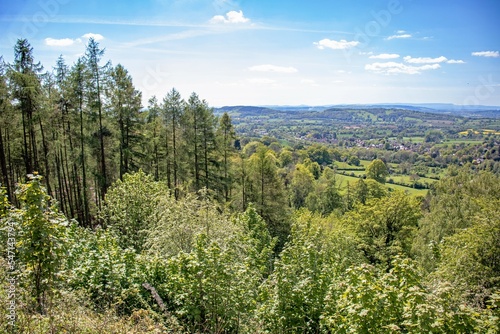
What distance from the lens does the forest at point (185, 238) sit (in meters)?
6.72

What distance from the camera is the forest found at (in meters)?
6.72

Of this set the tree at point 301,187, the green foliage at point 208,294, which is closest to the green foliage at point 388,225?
the green foliage at point 208,294

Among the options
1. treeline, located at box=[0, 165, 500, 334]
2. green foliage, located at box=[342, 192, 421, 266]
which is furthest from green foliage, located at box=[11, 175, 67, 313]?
green foliage, located at box=[342, 192, 421, 266]

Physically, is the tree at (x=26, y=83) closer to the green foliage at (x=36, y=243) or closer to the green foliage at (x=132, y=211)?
the green foliage at (x=132, y=211)

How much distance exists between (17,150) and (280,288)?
2941cm

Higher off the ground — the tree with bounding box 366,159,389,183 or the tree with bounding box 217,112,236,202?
the tree with bounding box 217,112,236,202

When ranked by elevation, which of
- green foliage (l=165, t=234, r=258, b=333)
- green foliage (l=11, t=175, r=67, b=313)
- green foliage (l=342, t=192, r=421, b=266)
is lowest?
green foliage (l=342, t=192, r=421, b=266)

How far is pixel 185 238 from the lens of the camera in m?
13.7

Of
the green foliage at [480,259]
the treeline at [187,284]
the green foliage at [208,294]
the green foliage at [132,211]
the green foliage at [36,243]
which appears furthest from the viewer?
the green foliage at [480,259]

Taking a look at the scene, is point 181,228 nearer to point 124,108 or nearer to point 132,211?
point 132,211

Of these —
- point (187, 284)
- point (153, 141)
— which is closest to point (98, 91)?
point (153, 141)

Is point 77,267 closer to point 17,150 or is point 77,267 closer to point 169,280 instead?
point 169,280

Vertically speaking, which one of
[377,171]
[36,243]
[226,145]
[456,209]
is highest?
[226,145]

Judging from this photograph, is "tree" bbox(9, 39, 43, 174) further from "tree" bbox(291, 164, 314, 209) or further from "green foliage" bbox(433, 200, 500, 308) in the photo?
"tree" bbox(291, 164, 314, 209)
